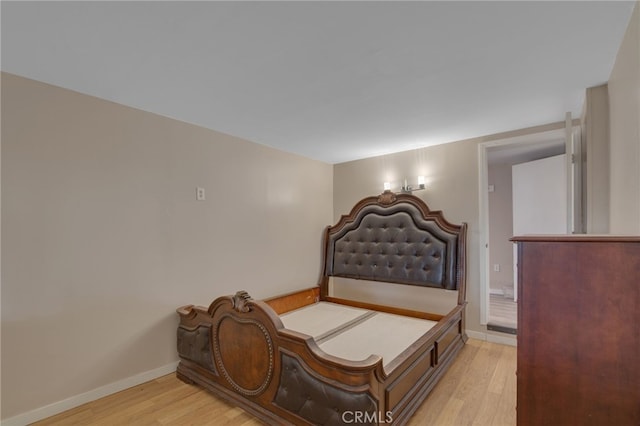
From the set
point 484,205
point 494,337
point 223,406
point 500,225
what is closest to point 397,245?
point 484,205

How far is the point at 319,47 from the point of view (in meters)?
1.48

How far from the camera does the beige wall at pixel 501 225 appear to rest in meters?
4.54

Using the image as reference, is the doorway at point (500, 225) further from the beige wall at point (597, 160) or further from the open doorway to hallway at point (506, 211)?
the beige wall at point (597, 160)

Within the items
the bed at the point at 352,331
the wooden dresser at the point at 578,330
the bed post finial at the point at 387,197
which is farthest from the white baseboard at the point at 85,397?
the bed post finial at the point at 387,197

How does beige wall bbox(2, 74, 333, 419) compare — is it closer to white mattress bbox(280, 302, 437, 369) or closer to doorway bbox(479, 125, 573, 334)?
white mattress bbox(280, 302, 437, 369)

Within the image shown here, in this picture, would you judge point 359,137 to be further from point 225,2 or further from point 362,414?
point 362,414

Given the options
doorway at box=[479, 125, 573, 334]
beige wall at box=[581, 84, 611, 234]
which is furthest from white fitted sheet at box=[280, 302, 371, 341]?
beige wall at box=[581, 84, 611, 234]

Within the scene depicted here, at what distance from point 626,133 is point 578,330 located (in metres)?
1.07

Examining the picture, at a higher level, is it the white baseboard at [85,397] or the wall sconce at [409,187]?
the wall sconce at [409,187]

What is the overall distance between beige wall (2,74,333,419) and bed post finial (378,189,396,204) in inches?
61.6

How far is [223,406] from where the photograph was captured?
6.32 ft

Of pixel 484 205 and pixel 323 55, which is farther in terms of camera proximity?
pixel 484 205

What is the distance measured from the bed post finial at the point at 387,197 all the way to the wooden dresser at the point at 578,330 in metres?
2.11
